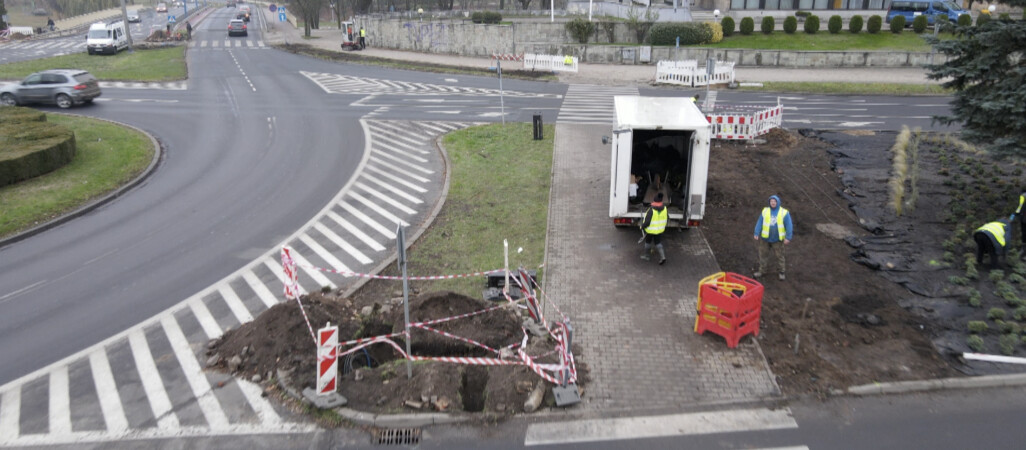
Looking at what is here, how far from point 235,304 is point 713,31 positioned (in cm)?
3929

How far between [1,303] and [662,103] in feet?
46.6

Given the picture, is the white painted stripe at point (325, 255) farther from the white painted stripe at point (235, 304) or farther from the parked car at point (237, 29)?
the parked car at point (237, 29)

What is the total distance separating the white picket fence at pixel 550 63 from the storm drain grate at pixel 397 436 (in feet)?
109

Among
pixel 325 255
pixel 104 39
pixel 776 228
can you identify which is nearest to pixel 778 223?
pixel 776 228

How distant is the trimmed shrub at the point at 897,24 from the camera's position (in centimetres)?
4394

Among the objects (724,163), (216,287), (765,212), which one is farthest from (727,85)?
(216,287)

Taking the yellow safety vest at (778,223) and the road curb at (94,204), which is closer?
the yellow safety vest at (778,223)

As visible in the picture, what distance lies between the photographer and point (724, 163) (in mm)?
20344

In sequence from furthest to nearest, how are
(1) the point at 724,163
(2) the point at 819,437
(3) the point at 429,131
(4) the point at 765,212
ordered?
1. (3) the point at 429,131
2. (1) the point at 724,163
3. (4) the point at 765,212
4. (2) the point at 819,437

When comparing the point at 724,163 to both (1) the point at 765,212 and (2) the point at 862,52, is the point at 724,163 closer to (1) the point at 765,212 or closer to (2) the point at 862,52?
(1) the point at 765,212

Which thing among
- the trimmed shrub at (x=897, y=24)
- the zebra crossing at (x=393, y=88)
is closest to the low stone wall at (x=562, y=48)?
the trimmed shrub at (x=897, y=24)

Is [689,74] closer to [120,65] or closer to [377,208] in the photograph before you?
[377,208]

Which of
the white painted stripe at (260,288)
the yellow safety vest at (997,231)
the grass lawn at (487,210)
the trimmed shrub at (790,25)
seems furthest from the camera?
the trimmed shrub at (790,25)

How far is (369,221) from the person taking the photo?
1653cm
